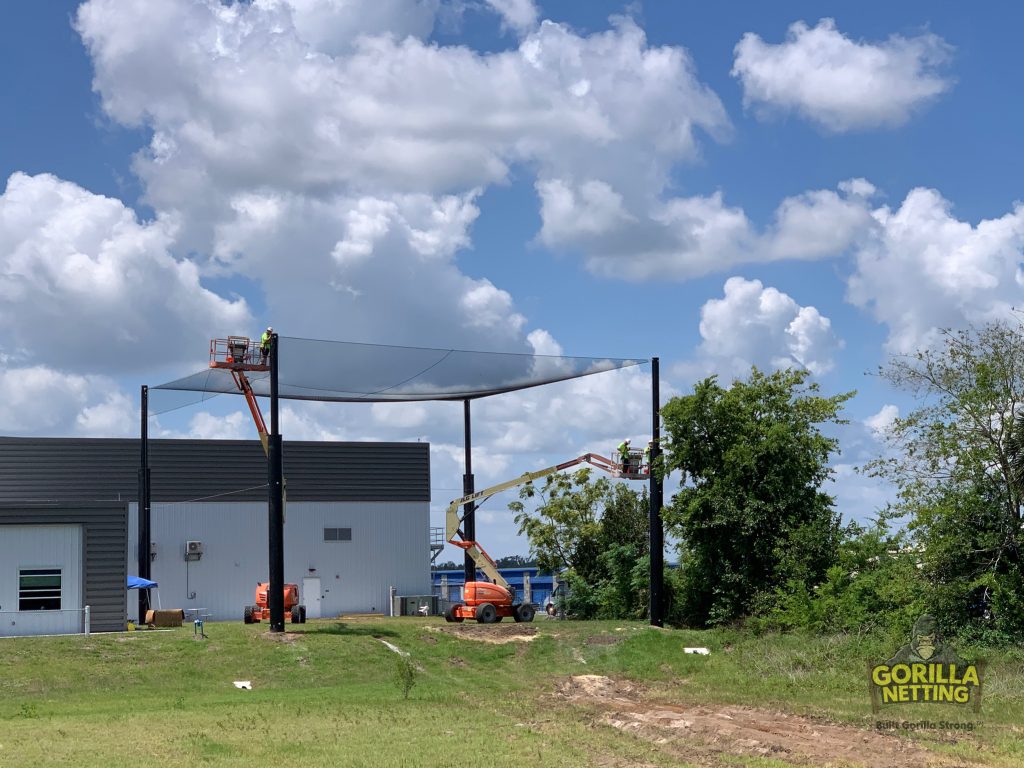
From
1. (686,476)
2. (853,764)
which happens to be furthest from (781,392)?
(853,764)

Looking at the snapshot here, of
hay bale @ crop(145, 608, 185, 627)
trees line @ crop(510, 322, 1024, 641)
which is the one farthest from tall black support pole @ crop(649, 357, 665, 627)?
hay bale @ crop(145, 608, 185, 627)

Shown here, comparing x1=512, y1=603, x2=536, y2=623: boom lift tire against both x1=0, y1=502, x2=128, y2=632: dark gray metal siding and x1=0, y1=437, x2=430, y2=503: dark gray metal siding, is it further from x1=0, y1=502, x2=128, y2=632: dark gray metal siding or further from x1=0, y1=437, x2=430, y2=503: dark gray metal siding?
x1=0, y1=437, x2=430, y2=503: dark gray metal siding

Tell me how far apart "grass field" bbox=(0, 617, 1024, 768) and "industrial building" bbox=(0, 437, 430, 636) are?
1492 cm

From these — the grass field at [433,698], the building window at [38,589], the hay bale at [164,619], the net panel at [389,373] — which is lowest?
the grass field at [433,698]

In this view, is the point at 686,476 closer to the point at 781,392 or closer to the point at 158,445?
the point at 781,392

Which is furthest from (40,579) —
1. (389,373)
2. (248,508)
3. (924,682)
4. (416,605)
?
(924,682)

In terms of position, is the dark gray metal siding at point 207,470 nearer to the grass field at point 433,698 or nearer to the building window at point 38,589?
the building window at point 38,589

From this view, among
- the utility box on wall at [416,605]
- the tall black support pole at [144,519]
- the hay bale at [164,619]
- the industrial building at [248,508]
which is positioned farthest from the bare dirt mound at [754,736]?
the industrial building at [248,508]

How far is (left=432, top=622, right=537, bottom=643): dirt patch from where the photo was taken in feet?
98.8

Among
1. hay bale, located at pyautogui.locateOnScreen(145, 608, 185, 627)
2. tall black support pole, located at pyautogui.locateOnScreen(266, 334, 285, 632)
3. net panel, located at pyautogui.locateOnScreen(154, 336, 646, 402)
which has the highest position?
net panel, located at pyautogui.locateOnScreen(154, 336, 646, 402)

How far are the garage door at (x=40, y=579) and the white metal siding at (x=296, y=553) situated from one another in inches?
564

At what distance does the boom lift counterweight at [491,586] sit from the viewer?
1357 inches

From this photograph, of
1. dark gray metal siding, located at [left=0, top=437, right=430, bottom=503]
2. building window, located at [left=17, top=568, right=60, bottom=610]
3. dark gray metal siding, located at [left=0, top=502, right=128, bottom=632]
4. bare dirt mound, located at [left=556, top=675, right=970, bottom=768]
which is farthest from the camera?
dark gray metal siding, located at [left=0, top=437, right=430, bottom=503]

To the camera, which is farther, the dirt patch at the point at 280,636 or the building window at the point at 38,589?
the building window at the point at 38,589
